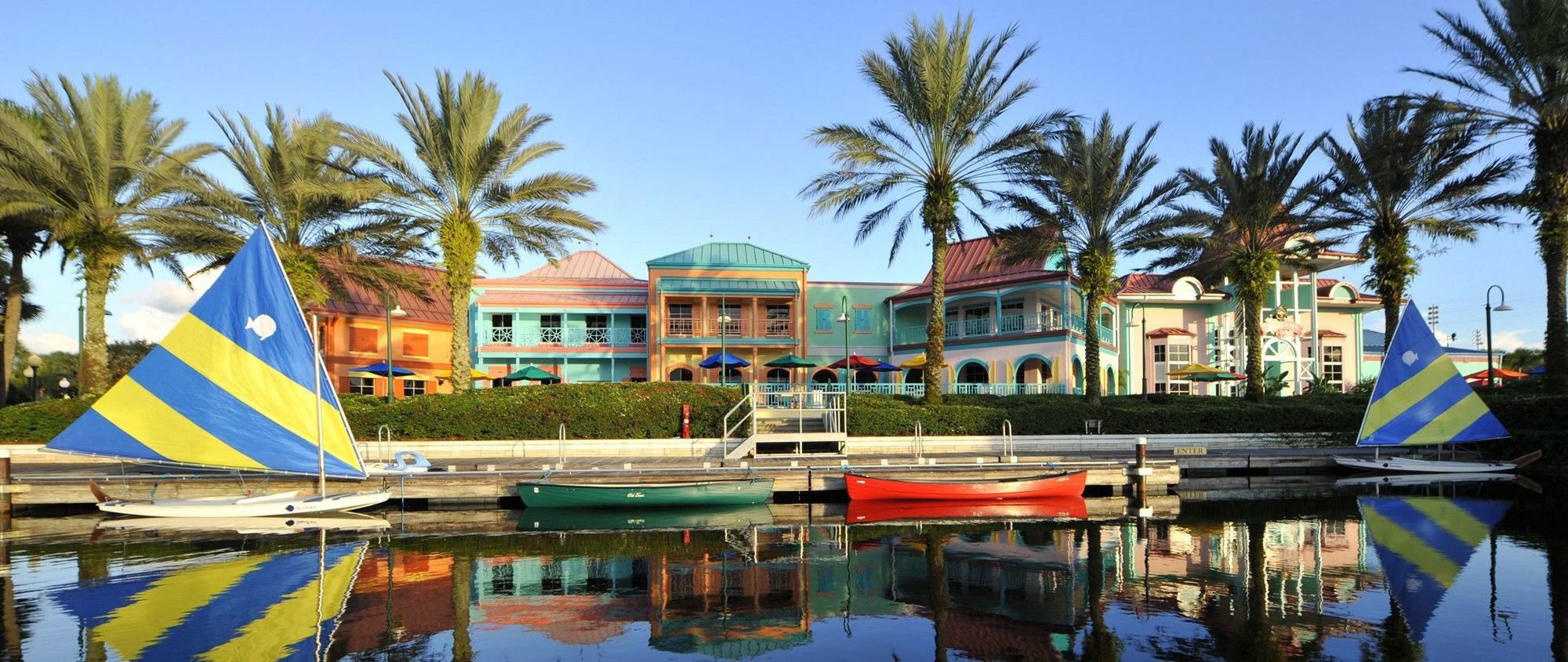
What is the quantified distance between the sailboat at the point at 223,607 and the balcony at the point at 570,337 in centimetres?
2541

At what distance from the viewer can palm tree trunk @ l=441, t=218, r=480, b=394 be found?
83.1 ft

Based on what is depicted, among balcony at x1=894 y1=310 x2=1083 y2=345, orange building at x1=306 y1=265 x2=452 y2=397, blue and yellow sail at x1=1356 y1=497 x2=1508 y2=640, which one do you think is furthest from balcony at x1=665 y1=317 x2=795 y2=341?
blue and yellow sail at x1=1356 y1=497 x2=1508 y2=640

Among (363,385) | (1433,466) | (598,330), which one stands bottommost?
(1433,466)

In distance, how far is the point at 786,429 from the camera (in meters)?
25.0

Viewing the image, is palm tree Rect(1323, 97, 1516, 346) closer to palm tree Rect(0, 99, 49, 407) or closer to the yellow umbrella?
the yellow umbrella

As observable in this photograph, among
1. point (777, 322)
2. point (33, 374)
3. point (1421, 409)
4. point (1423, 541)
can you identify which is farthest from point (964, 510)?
point (33, 374)

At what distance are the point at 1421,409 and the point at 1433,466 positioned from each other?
135 cm

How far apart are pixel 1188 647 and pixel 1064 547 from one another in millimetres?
5199

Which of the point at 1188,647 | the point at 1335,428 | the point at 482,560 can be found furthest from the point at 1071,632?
the point at 1335,428

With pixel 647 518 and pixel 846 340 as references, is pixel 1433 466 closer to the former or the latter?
pixel 846 340

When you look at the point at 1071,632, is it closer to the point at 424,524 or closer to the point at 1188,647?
the point at 1188,647

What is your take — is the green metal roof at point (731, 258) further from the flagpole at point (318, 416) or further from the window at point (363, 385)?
the flagpole at point (318, 416)

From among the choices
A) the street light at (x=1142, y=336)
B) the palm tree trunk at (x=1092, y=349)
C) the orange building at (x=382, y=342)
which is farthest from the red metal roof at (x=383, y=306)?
the street light at (x=1142, y=336)

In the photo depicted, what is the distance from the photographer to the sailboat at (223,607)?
30.0 ft
